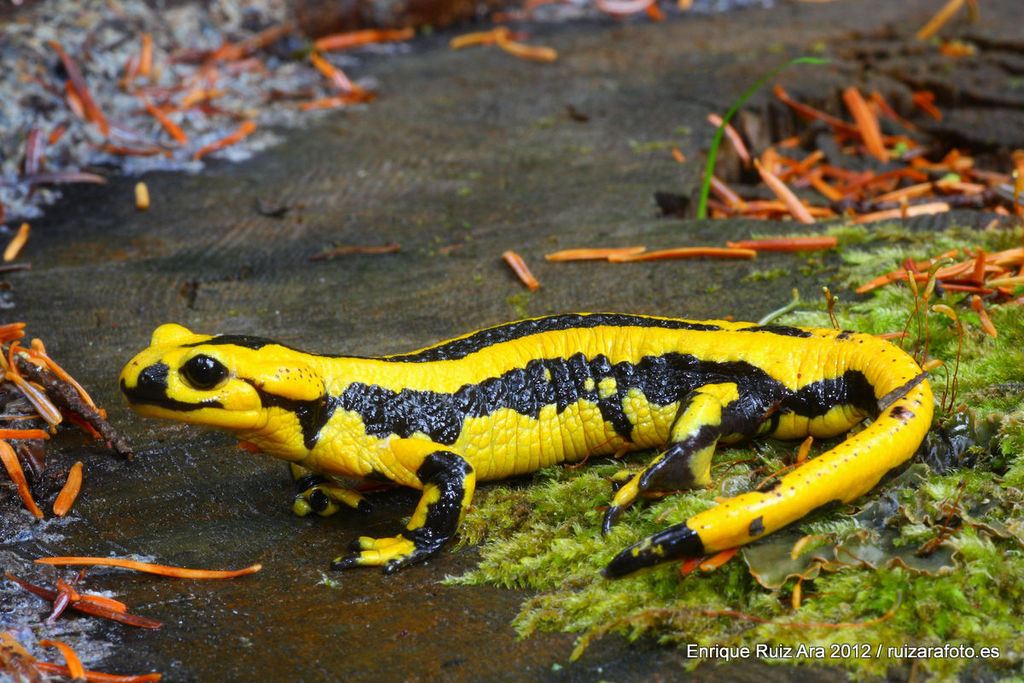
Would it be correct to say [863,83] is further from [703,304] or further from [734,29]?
[703,304]

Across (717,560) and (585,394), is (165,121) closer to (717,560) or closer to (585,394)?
(585,394)

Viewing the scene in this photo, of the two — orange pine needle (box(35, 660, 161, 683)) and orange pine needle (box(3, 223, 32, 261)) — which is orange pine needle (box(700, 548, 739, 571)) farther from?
orange pine needle (box(3, 223, 32, 261))

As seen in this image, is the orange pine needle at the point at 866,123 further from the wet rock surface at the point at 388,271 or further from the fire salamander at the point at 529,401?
the fire salamander at the point at 529,401

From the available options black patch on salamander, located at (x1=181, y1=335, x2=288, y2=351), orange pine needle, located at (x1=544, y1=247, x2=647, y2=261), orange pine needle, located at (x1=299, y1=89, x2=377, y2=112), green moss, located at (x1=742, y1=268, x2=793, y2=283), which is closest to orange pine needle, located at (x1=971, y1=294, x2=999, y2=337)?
green moss, located at (x1=742, y1=268, x2=793, y2=283)

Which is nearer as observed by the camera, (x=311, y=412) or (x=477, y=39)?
(x=311, y=412)

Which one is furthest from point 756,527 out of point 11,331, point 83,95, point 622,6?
point 622,6

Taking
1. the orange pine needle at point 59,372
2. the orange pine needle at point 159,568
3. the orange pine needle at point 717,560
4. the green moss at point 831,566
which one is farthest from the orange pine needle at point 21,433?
the orange pine needle at point 717,560

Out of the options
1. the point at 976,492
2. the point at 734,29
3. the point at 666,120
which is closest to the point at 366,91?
the point at 666,120
